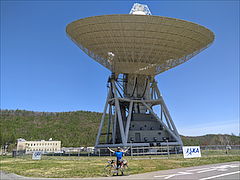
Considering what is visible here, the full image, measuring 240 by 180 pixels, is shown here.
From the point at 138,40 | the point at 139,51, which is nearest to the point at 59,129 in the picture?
the point at 139,51

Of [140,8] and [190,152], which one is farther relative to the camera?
[140,8]

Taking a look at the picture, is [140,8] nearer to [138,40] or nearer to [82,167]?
[138,40]

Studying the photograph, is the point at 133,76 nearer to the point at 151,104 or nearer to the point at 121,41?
the point at 151,104

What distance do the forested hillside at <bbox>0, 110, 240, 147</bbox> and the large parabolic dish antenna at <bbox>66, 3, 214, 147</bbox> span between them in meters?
74.9

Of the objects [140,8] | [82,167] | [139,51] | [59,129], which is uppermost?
[140,8]

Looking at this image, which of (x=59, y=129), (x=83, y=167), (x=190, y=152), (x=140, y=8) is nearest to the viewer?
(x=83, y=167)

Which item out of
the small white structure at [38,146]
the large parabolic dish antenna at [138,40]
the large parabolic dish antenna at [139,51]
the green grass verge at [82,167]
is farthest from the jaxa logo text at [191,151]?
the small white structure at [38,146]

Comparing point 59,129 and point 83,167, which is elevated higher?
point 59,129

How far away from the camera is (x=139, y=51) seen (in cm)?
3300

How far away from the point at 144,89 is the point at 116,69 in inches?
283

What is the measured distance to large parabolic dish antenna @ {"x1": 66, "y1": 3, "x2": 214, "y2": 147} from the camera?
1090 inches

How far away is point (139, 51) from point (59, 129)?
13471cm

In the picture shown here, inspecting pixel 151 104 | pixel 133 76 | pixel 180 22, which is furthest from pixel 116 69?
pixel 180 22

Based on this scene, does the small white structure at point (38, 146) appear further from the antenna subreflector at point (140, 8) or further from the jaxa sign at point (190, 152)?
the jaxa sign at point (190, 152)
